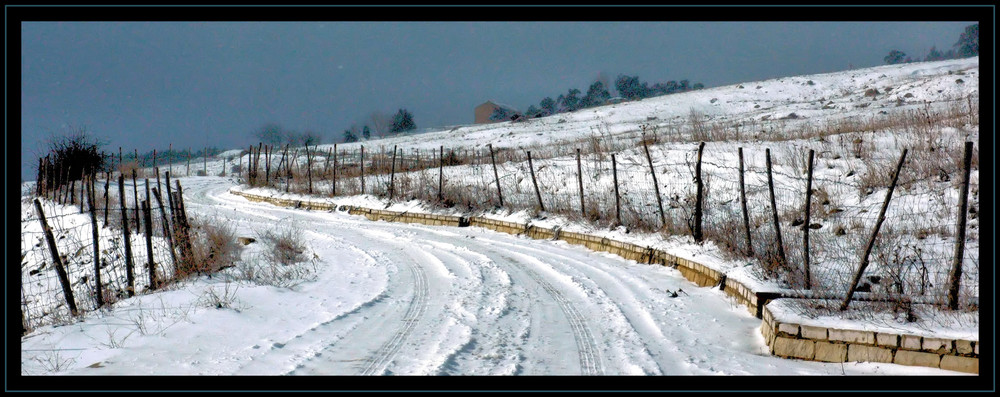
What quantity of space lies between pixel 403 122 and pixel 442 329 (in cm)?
7074

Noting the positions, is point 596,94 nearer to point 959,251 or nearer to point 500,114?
point 500,114

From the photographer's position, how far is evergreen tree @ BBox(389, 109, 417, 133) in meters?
74.4

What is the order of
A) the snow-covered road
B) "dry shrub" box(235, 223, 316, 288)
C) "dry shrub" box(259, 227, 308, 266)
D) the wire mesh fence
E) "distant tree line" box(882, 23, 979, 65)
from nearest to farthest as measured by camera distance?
the snow-covered road, the wire mesh fence, "dry shrub" box(235, 223, 316, 288), "dry shrub" box(259, 227, 308, 266), "distant tree line" box(882, 23, 979, 65)

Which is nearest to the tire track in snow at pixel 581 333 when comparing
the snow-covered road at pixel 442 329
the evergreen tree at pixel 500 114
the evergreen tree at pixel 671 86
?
the snow-covered road at pixel 442 329

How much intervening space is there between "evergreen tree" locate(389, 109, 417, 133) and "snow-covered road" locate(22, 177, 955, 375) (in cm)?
6634

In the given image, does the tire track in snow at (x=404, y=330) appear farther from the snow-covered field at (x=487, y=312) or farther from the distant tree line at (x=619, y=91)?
the distant tree line at (x=619, y=91)

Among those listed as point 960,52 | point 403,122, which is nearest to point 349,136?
point 403,122

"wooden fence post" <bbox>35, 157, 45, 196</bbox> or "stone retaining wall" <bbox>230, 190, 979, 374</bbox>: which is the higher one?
"wooden fence post" <bbox>35, 157, 45, 196</bbox>

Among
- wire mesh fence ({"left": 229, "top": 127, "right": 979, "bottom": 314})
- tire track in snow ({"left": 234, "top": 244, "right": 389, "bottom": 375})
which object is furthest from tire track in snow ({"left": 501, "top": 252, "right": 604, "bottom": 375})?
wire mesh fence ({"left": 229, "top": 127, "right": 979, "bottom": 314})

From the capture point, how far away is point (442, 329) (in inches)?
223

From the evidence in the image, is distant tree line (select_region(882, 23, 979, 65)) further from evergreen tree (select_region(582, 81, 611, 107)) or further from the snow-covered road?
the snow-covered road
